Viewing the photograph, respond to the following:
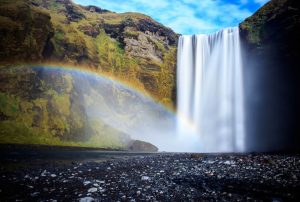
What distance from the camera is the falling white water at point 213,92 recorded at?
55031 mm

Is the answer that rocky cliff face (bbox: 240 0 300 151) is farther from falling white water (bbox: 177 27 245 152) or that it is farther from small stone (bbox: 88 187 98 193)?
small stone (bbox: 88 187 98 193)

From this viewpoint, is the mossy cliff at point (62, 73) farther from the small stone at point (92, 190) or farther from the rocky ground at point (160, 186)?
the small stone at point (92, 190)

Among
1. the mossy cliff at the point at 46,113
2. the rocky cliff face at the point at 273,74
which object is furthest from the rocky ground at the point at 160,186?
the rocky cliff face at the point at 273,74

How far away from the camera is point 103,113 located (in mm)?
63844

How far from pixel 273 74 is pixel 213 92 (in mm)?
14843

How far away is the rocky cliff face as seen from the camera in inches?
1727

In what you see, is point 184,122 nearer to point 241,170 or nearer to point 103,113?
point 103,113

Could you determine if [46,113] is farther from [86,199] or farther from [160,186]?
[86,199]

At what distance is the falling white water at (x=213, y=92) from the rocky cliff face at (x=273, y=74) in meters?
2.62

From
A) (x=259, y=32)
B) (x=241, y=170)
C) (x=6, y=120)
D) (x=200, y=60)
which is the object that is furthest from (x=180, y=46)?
(x=241, y=170)

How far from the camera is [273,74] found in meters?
47.9

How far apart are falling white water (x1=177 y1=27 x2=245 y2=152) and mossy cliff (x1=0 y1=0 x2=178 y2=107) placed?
9856 mm

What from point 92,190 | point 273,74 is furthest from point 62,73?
point 92,190

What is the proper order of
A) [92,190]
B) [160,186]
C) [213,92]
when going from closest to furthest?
[92,190], [160,186], [213,92]
